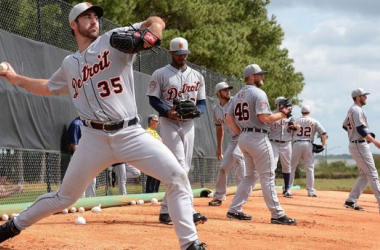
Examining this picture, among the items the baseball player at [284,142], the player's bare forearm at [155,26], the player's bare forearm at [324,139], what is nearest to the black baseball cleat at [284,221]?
the player's bare forearm at [155,26]

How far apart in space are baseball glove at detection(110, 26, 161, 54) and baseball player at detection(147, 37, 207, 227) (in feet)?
10.0

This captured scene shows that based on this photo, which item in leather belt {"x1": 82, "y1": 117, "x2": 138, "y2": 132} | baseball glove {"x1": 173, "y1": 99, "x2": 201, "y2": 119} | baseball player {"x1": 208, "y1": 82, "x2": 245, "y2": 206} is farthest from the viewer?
baseball player {"x1": 208, "y1": 82, "x2": 245, "y2": 206}

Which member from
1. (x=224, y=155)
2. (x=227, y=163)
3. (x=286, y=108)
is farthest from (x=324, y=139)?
(x=286, y=108)

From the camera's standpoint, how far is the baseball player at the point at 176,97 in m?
9.29

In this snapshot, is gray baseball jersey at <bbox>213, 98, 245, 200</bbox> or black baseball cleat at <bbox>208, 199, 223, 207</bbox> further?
gray baseball jersey at <bbox>213, 98, 245, 200</bbox>

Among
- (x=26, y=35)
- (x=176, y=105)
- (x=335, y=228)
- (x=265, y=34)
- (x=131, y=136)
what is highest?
(x=265, y=34)

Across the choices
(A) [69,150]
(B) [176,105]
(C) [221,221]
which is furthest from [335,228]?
(A) [69,150]

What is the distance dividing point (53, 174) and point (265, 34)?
3018 centimetres

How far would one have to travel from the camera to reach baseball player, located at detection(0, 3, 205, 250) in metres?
6.05

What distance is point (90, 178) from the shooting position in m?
6.26

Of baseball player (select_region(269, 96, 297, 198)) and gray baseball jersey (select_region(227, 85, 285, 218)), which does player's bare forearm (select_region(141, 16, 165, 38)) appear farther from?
baseball player (select_region(269, 96, 297, 198))

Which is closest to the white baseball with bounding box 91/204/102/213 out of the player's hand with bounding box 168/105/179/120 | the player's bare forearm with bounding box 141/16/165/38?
the player's hand with bounding box 168/105/179/120

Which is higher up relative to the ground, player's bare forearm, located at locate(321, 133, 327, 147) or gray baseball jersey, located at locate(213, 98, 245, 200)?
player's bare forearm, located at locate(321, 133, 327, 147)

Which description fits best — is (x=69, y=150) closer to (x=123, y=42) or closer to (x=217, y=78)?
(x=123, y=42)
